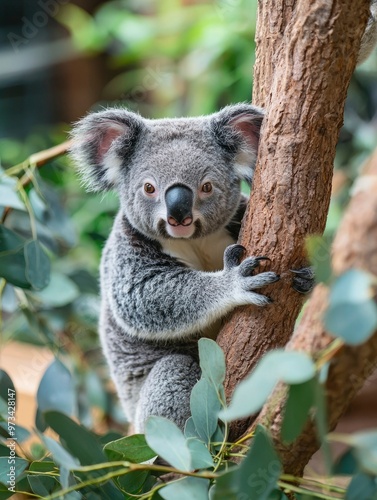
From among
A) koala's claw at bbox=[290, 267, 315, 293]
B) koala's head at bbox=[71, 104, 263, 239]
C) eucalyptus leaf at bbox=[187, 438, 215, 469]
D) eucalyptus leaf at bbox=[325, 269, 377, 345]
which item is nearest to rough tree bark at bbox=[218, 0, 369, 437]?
koala's claw at bbox=[290, 267, 315, 293]

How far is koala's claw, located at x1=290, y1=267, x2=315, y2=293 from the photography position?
1.95m

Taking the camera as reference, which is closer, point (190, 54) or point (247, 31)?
point (247, 31)

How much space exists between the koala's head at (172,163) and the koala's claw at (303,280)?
47cm

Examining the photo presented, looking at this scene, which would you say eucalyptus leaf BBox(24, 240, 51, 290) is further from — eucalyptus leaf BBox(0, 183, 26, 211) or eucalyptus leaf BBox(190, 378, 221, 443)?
eucalyptus leaf BBox(190, 378, 221, 443)

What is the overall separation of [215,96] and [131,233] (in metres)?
2.81

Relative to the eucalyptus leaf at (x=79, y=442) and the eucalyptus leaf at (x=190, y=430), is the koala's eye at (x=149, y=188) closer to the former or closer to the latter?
the eucalyptus leaf at (x=190, y=430)

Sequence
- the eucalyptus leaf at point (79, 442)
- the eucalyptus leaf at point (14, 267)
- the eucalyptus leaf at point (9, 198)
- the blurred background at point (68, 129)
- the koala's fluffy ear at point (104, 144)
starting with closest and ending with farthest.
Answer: the eucalyptus leaf at point (79, 442) < the eucalyptus leaf at point (14, 267) < the eucalyptus leaf at point (9, 198) < the koala's fluffy ear at point (104, 144) < the blurred background at point (68, 129)

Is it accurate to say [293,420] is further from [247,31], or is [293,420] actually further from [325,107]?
[247,31]

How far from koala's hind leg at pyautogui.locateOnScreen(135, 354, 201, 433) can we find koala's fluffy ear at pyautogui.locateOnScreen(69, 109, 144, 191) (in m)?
0.75

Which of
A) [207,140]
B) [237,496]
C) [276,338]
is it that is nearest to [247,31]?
[207,140]

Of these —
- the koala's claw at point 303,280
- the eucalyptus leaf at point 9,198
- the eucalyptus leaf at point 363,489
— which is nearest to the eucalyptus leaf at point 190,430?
the koala's claw at point 303,280

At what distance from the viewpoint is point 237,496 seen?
141 cm

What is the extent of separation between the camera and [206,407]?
69.1 inches

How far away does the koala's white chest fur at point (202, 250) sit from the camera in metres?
2.62
